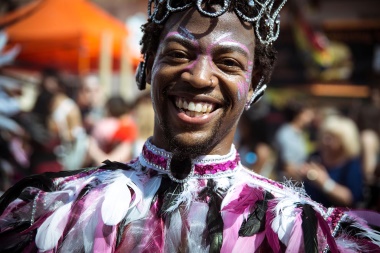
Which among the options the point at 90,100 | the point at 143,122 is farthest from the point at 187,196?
the point at 90,100

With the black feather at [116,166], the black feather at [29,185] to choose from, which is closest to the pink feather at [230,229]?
the black feather at [116,166]

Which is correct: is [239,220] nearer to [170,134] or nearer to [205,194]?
[205,194]

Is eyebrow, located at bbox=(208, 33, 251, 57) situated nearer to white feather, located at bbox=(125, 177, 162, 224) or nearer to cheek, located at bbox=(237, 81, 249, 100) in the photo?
cheek, located at bbox=(237, 81, 249, 100)

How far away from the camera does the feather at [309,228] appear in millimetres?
1791

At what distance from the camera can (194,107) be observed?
1.97 m

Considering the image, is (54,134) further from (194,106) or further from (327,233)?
(327,233)

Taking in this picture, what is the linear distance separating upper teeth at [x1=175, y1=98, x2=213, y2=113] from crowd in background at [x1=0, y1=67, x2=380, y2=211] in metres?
2.43

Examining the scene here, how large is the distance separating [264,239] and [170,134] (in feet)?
1.60

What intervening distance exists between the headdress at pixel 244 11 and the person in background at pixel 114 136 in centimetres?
296

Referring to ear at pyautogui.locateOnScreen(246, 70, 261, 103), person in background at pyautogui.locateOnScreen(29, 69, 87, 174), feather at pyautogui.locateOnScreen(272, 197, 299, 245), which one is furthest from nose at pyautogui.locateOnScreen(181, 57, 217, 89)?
person in background at pyautogui.locateOnScreen(29, 69, 87, 174)

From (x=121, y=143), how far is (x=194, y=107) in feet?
10.5

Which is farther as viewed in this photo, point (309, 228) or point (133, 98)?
point (133, 98)

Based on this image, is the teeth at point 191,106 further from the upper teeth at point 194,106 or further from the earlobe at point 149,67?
the earlobe at point 149,67

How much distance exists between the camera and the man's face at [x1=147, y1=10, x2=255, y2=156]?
6.45ft
